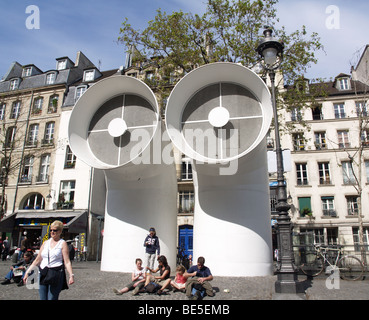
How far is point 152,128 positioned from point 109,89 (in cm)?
281

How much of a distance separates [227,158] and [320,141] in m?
24.2

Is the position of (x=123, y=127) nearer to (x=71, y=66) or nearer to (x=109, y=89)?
(x=109, y=89)

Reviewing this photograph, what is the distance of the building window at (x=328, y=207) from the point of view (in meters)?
28.9

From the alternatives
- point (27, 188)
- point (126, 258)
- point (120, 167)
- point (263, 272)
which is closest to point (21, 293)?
point (126, 258)

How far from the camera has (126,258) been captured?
1186 centimetres

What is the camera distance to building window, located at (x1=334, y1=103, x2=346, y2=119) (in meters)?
31.5

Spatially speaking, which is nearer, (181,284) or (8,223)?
(181,284)

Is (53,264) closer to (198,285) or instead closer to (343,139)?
(198,285)

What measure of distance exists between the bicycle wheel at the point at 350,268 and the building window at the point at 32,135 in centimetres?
2994

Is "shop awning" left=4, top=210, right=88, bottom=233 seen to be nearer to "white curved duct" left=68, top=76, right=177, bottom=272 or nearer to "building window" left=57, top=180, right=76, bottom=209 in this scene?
"building window" left=57, top=180, right=76, bottom=209

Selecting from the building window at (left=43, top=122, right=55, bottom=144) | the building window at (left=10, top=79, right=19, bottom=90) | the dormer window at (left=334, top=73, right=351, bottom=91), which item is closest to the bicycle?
the building window at (left=43, top=122, right=55, bottom=144)

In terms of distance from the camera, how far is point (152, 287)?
25.0ft

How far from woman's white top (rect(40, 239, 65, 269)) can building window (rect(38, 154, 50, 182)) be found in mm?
27484

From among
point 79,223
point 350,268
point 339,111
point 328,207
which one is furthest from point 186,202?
point 350,268
